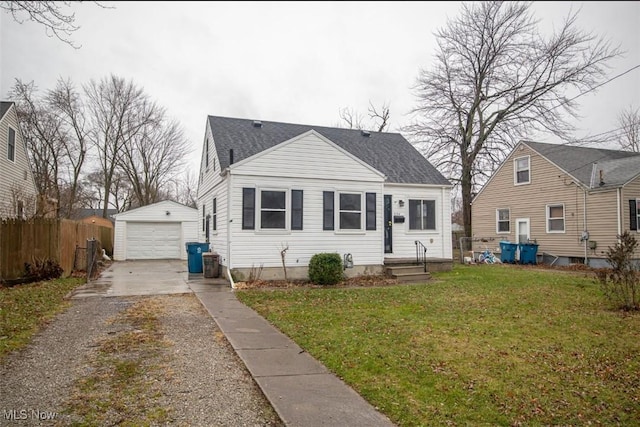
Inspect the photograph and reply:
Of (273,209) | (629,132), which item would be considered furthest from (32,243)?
(629,132)

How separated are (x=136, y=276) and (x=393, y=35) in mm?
11466

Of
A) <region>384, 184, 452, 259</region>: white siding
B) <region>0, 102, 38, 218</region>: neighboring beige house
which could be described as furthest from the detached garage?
<region>384, 184, 452, 259</region>: white siding

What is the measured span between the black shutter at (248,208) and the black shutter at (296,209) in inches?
46.9

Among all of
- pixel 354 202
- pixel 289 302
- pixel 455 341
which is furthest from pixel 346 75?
pixel 455 341

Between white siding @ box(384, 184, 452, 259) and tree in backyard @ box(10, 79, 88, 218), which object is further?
tree in backyard @ box(10, 79, 88, 218)

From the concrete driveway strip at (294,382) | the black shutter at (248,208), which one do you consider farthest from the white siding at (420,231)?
the concrete driveway strip at (294,382)

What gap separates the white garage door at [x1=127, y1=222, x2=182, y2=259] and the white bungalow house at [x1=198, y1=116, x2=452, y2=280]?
852cm

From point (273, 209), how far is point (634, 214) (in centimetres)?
1492

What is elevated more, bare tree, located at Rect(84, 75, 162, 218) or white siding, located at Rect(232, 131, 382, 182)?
bare tree, located at Rect(84, 75, 162, 218)

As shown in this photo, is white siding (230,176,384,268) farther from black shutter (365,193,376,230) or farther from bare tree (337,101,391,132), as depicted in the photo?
bare tree (337,101,391,132)

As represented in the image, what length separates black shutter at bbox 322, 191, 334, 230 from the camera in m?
13.7

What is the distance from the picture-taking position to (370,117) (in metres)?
35.7

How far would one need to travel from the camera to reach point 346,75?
1588 centimetres

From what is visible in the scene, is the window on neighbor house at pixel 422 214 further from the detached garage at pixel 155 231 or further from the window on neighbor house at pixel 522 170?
the detached garage at pixel 155 231
